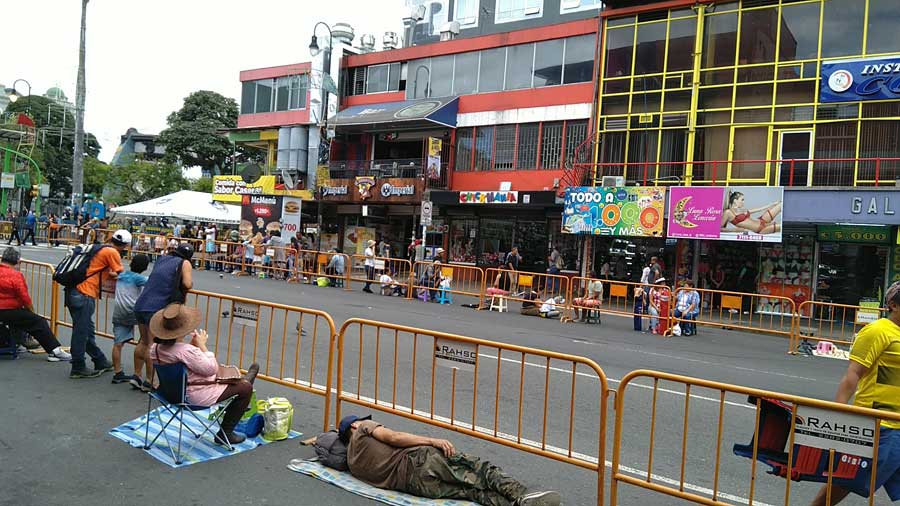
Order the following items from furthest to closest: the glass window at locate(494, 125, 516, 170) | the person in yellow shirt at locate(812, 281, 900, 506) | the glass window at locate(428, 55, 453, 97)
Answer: the glass window at locate(428, 55, 453, 97)
the glass window at locate(494, 125, 516, 170)
the person in yellow shirt at locate(812, 281, 900, 506)

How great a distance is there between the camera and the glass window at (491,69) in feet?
88.4

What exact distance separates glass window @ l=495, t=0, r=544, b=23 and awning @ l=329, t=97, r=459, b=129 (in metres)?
4.48

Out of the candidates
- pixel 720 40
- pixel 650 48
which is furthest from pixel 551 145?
pixel 720 40

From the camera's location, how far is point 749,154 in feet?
68.9

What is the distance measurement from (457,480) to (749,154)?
19.7 m

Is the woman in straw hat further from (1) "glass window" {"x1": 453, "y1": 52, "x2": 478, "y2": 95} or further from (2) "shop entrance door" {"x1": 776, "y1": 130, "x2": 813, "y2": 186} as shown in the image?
(1) "glass window" {"x1": 453, "y1": 52, "x2": 478, "y2": 95}

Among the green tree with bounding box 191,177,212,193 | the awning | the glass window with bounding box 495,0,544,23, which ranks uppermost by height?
the glass window with bounding box 495,0,544,23

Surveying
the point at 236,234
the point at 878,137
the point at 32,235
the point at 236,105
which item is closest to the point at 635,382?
the point at 878,137

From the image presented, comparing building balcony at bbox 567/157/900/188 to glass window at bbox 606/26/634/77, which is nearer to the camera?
building balcony at bbox 567/157/900/188

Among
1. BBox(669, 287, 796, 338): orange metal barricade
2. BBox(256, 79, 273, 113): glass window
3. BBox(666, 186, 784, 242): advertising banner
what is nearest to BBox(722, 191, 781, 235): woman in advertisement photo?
BBox(666, 186, 784, 242): advertising banner

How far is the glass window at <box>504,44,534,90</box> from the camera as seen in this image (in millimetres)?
26109

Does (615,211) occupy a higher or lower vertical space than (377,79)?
lower

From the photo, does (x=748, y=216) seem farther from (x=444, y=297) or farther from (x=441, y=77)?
(x=441, y=77)

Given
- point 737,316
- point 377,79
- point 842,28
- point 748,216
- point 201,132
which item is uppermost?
point 201,132
